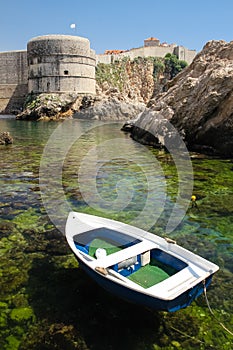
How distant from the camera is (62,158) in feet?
47.9

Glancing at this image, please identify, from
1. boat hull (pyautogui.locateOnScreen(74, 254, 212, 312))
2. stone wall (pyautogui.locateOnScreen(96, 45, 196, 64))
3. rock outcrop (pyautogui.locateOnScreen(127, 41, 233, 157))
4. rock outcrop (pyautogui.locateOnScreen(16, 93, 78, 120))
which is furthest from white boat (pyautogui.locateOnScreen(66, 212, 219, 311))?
stone wall (pyautogui.locateOnScreen(96, 45, 196, 64))

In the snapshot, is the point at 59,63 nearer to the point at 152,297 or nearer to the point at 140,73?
the point at 140,73

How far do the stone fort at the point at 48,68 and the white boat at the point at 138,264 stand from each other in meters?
41.8

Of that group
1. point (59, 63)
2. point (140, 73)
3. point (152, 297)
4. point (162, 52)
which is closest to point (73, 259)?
point (152, 297)

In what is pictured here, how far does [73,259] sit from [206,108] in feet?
36.7

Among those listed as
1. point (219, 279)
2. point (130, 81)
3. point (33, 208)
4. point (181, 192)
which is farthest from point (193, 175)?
point (130, 81)

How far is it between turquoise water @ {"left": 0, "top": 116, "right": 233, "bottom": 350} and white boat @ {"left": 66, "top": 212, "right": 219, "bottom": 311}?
1.20 ft

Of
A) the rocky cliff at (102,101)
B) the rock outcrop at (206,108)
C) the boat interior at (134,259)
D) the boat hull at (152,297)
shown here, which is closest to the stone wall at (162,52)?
the rocky cliff at (102,101)

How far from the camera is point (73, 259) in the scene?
5480 mm

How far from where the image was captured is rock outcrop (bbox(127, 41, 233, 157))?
558 inches

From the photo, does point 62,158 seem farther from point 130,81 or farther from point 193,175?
point 130,81

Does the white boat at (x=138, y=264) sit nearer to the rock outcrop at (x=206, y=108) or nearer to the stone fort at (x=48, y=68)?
the rock outcrop at (x=206, y=108)

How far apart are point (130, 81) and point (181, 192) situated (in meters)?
54.9

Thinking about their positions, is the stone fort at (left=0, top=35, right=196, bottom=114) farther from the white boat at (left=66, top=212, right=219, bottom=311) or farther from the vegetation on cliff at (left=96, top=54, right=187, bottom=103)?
the white boat at (left=66, top=212, right=219, bottom=311)
